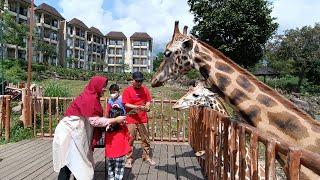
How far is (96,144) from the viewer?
5.83 metres

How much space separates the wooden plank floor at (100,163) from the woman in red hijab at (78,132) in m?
1.76

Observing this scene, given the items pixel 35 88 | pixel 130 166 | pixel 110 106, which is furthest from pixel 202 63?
pixel 35 88

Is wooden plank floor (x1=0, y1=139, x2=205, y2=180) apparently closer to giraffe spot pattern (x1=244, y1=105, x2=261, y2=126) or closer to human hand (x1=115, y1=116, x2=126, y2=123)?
human hand (x1=115, y1=116, x2=126, y2=123)

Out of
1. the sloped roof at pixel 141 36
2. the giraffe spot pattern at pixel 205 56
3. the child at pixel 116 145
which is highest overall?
the sloped roof at pixel 141 36

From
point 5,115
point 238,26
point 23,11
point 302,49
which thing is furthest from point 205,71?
point 23,11

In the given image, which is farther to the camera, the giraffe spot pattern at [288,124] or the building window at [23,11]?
the building window at [23,11]

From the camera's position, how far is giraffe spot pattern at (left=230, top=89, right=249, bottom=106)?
13.7 feet

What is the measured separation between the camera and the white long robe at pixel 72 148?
4973 mm

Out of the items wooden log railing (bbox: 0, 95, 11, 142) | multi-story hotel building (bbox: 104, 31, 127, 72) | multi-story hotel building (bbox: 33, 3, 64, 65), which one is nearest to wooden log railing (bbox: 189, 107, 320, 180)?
wooden log railing (bbox: 0, 95, 11, 142)

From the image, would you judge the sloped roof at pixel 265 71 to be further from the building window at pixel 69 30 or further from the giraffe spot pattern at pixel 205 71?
the giraffe spot pattern at pixel 205 71

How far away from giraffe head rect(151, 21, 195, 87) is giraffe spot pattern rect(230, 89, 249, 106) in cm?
89

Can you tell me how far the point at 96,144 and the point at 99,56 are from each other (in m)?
90.3

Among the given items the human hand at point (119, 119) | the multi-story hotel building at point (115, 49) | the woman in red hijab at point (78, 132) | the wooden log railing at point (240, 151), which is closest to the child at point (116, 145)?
the human hand at point (119, 119)

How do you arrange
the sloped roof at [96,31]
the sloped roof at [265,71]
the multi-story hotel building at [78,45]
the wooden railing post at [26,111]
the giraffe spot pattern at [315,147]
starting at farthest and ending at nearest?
the sloped roof at [96,31], the multi-story hotel building at [78,45], the sloped roof at [265,71], the wooden railing post at [26,111], the giraffe spot pattern at [315,147]
